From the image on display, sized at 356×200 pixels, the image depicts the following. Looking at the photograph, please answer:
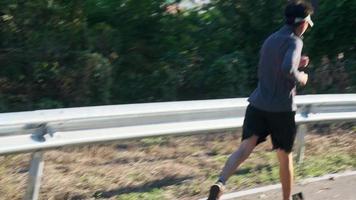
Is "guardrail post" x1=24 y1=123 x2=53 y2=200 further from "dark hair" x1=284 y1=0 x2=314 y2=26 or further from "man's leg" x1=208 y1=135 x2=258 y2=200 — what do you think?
"dark hair" x1=284 y1=0 x2=314 y2=26

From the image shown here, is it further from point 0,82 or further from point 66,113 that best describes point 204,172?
point 0,82

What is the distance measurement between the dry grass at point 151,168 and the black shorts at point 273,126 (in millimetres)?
839

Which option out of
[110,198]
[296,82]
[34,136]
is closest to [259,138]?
[296,82]

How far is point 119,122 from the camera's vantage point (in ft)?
20.2

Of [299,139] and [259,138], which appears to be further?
[299,139]

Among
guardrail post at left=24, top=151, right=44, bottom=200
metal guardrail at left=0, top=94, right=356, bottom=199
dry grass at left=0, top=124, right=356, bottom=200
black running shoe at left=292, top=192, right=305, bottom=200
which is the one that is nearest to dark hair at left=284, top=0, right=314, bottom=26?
metal guardrail at left=0, top=94, right=356, bottom=199

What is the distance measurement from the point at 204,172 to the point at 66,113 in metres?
1.90

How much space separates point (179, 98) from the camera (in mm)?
10531

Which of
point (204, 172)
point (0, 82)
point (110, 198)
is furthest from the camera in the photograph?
point (0, 82)

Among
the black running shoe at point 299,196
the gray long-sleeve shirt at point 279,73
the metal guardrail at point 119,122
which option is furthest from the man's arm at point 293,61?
the metal guardrail at point 119,122

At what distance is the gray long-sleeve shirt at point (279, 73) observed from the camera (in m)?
5.66

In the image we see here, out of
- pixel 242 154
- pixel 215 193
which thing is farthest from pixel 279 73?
pixel 215 193

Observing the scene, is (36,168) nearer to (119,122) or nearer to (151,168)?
(119,122)

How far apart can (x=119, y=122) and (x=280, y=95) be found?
55.3 inches
